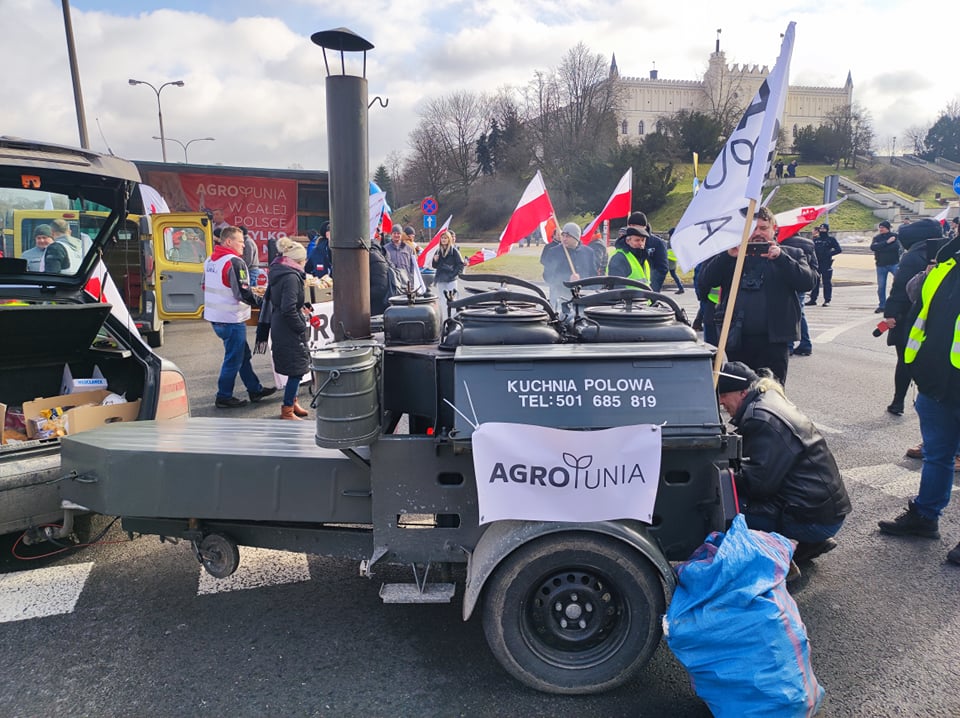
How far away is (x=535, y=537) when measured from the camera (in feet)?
8.91

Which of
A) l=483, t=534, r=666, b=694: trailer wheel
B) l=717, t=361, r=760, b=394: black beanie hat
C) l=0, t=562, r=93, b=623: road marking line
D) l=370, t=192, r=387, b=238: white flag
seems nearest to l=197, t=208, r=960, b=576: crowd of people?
l=717, t=361, r=760, b=394: black beanie hat

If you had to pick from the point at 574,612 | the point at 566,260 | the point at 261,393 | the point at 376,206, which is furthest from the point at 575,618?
the point at 376,206

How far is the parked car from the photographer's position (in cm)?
370

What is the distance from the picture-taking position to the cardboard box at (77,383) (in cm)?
505

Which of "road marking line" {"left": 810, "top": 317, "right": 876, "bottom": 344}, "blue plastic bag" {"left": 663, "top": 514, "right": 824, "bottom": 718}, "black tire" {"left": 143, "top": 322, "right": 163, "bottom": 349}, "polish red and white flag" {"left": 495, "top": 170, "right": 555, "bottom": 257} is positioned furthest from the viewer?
"road marking line" {"left": 810, "top": 317, "right": 876, "bottom": 344}

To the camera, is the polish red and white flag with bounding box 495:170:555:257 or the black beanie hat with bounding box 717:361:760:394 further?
the polish red and white flag with bounding box 495:170:555:257

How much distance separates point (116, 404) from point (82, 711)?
2483 millimetres

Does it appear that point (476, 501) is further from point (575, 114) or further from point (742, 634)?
point (575, 114)

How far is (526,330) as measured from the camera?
3232 mm

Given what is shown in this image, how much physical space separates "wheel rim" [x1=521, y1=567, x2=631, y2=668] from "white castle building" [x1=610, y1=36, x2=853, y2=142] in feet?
293

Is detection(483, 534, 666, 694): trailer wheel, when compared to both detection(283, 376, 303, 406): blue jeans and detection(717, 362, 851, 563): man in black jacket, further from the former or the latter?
detection(283, 376, 303, 406): blue jeans

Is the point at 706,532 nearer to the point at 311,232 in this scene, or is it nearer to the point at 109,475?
the point at 109,475

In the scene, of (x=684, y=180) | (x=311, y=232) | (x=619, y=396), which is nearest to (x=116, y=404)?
A: (x=619, y=396)

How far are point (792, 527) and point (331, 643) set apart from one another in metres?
2.43
